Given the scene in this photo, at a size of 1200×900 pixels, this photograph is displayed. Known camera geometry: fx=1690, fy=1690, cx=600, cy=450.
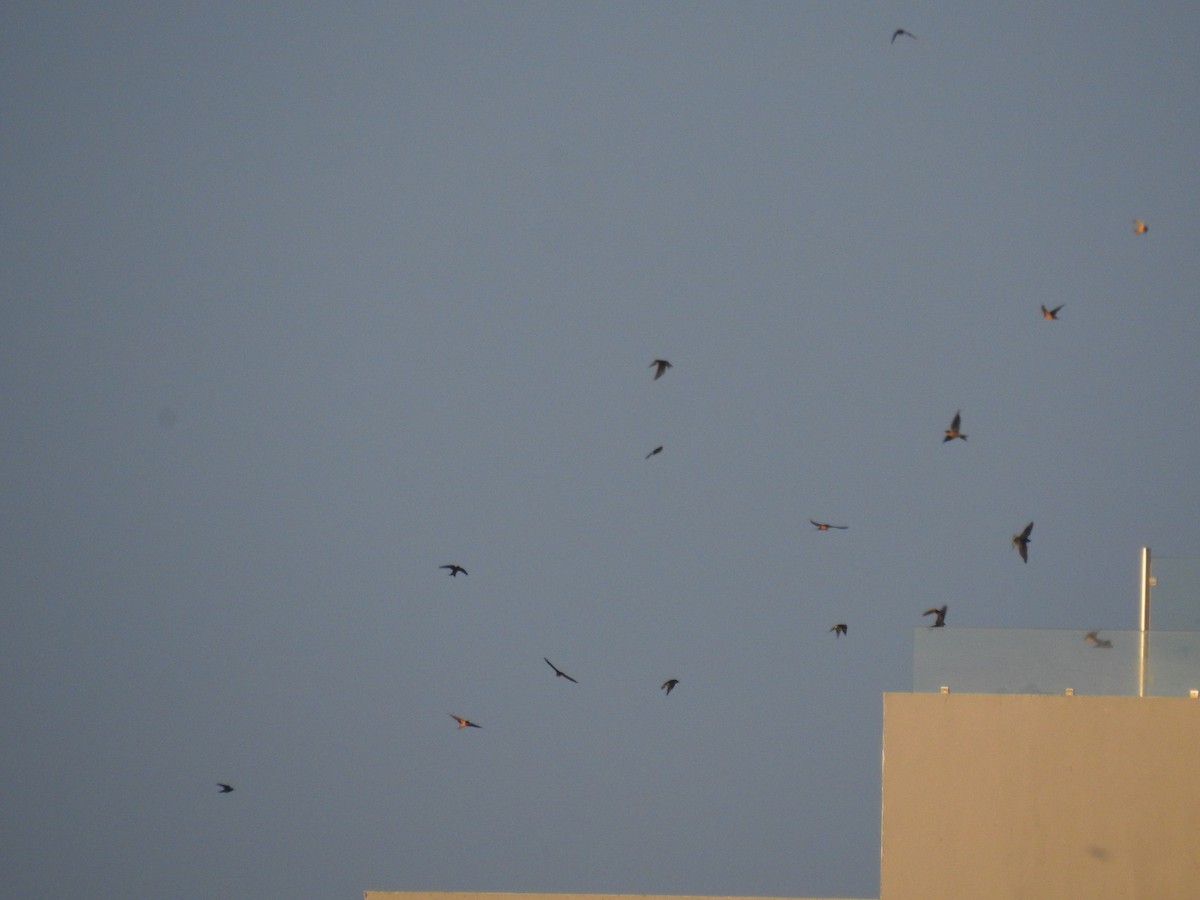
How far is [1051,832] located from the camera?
12.2 meters

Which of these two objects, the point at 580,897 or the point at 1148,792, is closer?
the point at 1148,792

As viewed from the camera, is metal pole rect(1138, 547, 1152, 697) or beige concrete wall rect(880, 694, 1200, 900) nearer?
beige concrete wall rect(880, 694, 1200, 900)

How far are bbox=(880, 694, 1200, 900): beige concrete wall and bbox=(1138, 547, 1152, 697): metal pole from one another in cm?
18

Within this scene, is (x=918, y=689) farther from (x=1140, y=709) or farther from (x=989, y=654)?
(x=1140, y=709)

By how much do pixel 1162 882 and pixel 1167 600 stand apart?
2.03 metres

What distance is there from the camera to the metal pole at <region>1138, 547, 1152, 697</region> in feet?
40.0

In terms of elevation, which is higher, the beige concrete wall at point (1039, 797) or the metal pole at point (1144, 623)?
the metal pole at point (1144, 623)

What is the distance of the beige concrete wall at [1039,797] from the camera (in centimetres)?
1199

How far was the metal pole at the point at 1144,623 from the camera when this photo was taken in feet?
40.0

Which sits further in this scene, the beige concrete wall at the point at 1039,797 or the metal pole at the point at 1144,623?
the metal pole at the point at 1144,623

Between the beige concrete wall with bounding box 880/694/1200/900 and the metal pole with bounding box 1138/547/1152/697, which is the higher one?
the metal pole with bounding box 1138/547/1152/697

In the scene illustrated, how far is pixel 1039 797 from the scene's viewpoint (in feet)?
40.1

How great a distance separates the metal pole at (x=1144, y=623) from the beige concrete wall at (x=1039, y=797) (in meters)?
0.18

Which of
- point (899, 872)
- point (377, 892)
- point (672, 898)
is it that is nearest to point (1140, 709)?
point (899, 872)
